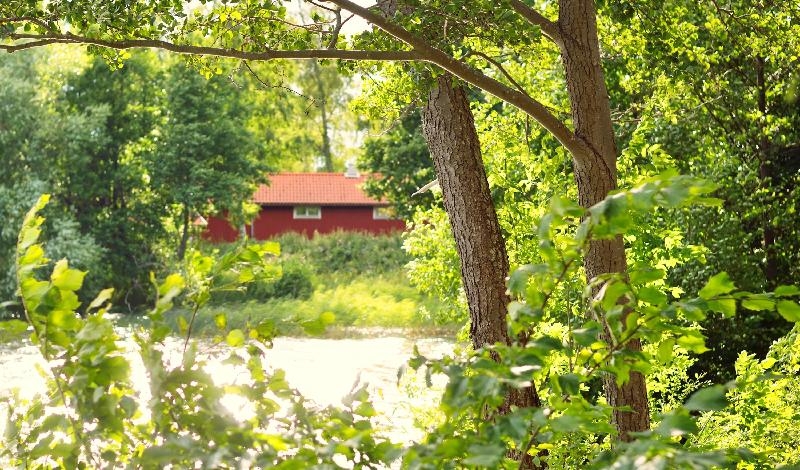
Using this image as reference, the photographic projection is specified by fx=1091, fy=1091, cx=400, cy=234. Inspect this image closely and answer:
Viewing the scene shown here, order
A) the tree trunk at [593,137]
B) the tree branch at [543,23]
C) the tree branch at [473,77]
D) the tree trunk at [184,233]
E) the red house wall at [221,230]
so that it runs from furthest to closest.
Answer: the red house wall at [221,230]
the tree trunk at [184,233]
the tree branch at [543,23]
the tree trunk at [593,137]
the tree branch at [473,77]

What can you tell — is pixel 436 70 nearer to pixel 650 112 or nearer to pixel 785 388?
pixel 785 388

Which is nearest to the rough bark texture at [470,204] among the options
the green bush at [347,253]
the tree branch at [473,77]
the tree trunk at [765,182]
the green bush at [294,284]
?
the tree branch at [473,77]

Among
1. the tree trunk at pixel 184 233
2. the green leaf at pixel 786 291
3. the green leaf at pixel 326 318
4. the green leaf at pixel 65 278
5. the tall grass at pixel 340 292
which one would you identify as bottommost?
the tall grass at pixel 340 292

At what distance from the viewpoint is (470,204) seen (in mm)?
6289

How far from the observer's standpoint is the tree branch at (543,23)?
5473 mm

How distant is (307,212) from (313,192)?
176 centimetres

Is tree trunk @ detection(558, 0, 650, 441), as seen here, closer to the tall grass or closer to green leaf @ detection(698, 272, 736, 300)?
green leaf @ detection(698, 272, 736, 300)

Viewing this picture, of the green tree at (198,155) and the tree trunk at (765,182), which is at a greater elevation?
the green tree at (198,155)

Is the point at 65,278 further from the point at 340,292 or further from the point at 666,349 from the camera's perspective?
the point at 340,292

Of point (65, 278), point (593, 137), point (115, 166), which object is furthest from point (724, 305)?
point (115, 166)

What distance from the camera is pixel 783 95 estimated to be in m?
11.5

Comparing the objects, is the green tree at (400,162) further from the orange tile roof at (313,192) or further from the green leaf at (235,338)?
the green leaf at (235,338)

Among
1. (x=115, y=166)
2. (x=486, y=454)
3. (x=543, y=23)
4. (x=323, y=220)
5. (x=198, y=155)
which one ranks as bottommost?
(x=486, y=454)

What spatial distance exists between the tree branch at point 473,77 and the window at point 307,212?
1721 inches
